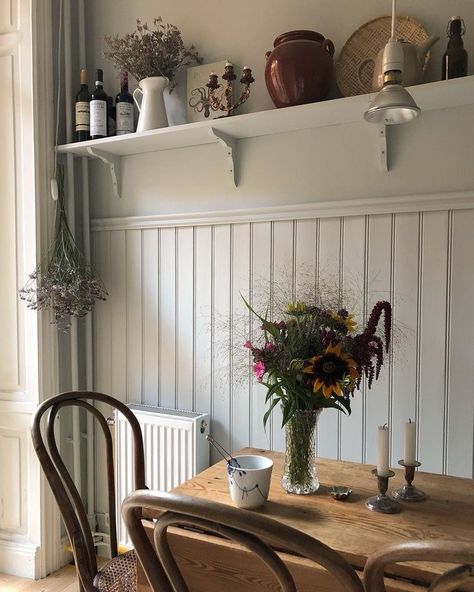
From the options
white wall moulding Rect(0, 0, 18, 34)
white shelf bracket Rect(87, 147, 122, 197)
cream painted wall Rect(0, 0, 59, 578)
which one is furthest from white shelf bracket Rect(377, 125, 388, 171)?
white wall moulding Rect(0, 0, 18, 34)

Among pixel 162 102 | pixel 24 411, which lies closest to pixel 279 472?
pixel 24 411

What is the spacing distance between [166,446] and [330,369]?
45.2 inches

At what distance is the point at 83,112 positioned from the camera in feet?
7.79

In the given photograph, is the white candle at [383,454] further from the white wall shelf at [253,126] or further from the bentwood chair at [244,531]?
the white wall shelf at [253,126]

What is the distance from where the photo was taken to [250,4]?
2.15 metres

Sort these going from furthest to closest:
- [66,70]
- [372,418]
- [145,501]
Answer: [66,70] < [372,418] < [145,501]

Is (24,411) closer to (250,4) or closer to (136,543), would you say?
(136,543)

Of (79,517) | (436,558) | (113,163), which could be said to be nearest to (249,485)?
(79,517)

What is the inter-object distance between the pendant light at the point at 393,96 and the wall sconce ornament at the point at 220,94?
30.0 inches

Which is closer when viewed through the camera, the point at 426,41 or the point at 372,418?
the point at 426,41

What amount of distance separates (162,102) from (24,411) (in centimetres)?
147

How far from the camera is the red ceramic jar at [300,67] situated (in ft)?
6.10

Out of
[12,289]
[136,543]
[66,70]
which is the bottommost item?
[136,543]

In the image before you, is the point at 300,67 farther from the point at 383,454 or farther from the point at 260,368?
the point at 383,454
